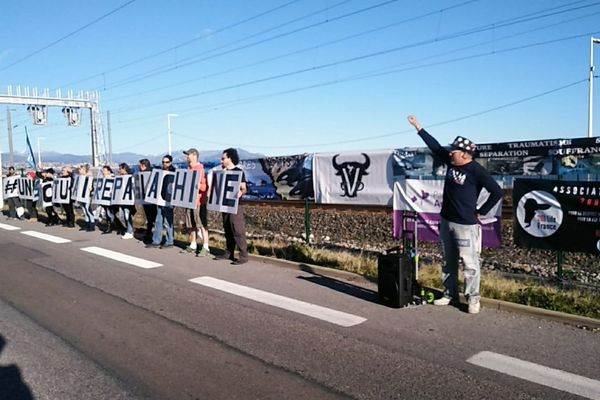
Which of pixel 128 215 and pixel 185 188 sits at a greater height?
pixel 185 188

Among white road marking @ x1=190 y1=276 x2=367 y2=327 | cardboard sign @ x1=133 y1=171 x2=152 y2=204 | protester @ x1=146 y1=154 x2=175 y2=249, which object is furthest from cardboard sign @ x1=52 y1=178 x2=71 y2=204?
white road marking @ x1=190 y1=276 x2=367 y2=327

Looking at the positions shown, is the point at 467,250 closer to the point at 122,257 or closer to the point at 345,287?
the point at 345,287

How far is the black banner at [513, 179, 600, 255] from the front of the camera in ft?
24.4

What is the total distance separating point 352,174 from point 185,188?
4.76 metres

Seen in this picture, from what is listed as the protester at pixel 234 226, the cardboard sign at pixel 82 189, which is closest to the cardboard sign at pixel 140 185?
the cardboard sign at pixel 82 189

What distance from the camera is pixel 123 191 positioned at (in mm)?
13664

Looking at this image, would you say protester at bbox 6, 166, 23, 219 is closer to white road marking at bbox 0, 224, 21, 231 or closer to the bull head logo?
white road marking at bbox 0, 224, 21, 231

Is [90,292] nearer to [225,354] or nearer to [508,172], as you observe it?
[225,354]

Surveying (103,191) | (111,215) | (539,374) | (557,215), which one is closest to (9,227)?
(111,215)

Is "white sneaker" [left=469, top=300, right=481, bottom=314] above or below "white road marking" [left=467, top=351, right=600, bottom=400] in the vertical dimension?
above

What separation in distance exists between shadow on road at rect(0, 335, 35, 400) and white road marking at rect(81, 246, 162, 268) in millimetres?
4917

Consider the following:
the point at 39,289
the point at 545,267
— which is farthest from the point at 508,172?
the point at 39,289

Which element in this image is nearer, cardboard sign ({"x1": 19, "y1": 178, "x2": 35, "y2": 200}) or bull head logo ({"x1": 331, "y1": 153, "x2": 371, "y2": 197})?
bull head logo ({"x1": 331, "y1": 153, "x2": 371, "y2": 197})

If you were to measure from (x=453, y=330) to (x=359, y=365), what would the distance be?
62.2 inches
